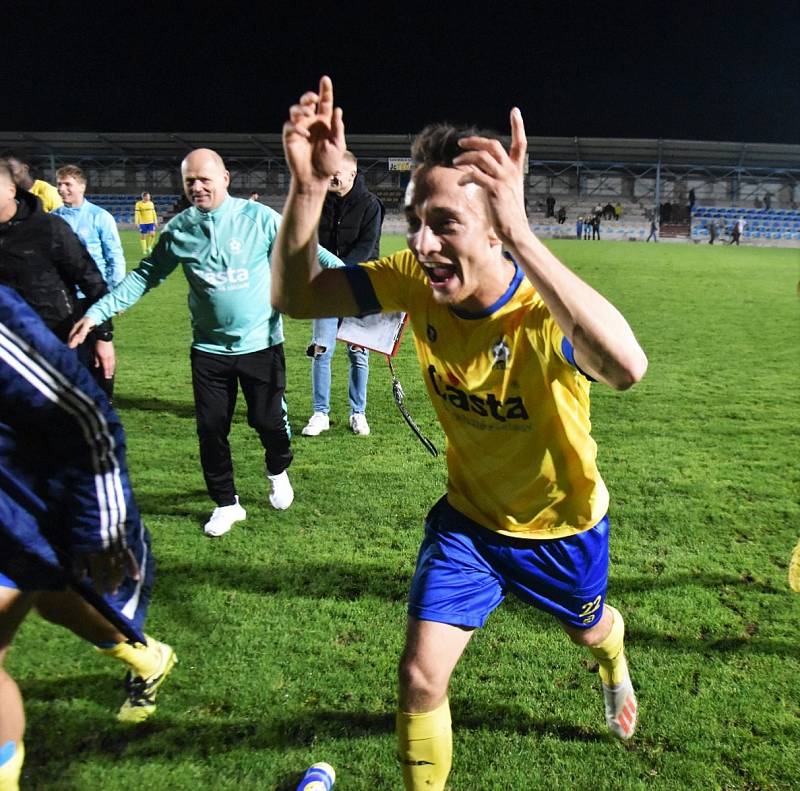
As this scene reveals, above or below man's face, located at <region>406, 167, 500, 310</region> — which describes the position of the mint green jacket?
below

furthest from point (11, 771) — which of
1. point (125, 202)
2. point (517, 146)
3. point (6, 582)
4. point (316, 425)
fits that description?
point (125, 202)

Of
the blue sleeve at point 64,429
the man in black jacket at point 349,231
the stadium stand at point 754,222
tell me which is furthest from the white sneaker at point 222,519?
the stadium stand at point 754,222

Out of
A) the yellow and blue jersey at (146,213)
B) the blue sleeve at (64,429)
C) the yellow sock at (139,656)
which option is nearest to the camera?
the blue sleeve at (64,429)

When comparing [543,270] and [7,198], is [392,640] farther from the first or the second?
[7,198]

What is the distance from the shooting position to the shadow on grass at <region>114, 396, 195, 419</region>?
6838mm

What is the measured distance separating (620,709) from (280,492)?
8.72ft

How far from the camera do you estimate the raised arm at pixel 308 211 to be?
1979 millimetres

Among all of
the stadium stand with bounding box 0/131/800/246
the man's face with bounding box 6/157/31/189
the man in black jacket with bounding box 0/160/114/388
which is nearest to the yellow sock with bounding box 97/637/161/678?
the man in black jacket with bounding box 0/160/114/388

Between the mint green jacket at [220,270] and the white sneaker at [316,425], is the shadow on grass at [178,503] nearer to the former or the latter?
the mint green jacket at [220,270]

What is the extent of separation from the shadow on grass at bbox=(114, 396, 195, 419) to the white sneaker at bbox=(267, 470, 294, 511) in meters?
2.33

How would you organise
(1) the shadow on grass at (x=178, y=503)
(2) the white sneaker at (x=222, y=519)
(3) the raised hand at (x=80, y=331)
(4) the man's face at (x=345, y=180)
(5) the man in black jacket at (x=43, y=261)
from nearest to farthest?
(3) the raised hand at (x=80, y=331) < (5) the man in black jacket at (x=43, y=261) < (2) the white sneaker at (x=222, y=519) < (1) the shadow on grass at (x=178, y=503) < (4) the man's face at (x=345, y=180)

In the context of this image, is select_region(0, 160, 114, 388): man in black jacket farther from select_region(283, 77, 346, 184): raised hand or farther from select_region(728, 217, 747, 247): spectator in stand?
select_region(728, 217, 747, 247): spectator in stand

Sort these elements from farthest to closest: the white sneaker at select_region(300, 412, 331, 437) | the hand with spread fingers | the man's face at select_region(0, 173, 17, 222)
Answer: the white sneaker at select_region(300, 412, 331, 437)
the man's face at select_region(0, 173, 17, 222)
the hand with spread fingers

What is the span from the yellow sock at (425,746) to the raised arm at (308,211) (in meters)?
1.30
